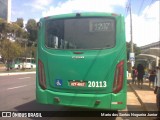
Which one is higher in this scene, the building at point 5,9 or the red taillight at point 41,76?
the building at point 5,9

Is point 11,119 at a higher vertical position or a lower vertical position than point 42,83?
lower

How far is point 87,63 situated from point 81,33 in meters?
0.82

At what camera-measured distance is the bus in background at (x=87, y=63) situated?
7102mm

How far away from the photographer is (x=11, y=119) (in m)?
7.81

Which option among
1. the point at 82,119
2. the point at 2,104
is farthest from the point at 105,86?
the point at 2,104

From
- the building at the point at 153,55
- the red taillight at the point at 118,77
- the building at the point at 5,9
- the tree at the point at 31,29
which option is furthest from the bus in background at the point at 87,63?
the building at the point at 5,9

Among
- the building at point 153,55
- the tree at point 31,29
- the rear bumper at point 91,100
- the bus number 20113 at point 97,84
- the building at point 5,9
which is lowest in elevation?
the rear bumper at point 91,100

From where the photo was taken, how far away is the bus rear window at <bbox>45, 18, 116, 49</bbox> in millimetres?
7211

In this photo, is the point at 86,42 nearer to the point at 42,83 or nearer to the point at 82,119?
the point at 42,83

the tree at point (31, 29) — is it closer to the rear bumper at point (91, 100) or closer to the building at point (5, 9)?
the building at point (5, 9)

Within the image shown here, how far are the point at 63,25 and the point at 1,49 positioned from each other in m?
43.4

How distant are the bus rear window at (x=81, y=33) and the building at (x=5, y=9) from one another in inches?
4451

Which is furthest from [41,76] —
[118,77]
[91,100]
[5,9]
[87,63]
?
[5,9]

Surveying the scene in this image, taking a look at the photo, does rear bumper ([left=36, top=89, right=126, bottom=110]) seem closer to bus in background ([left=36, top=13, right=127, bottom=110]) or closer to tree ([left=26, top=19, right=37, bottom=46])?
bus in background ([left=36, top=13, right=127, bottom=110])
